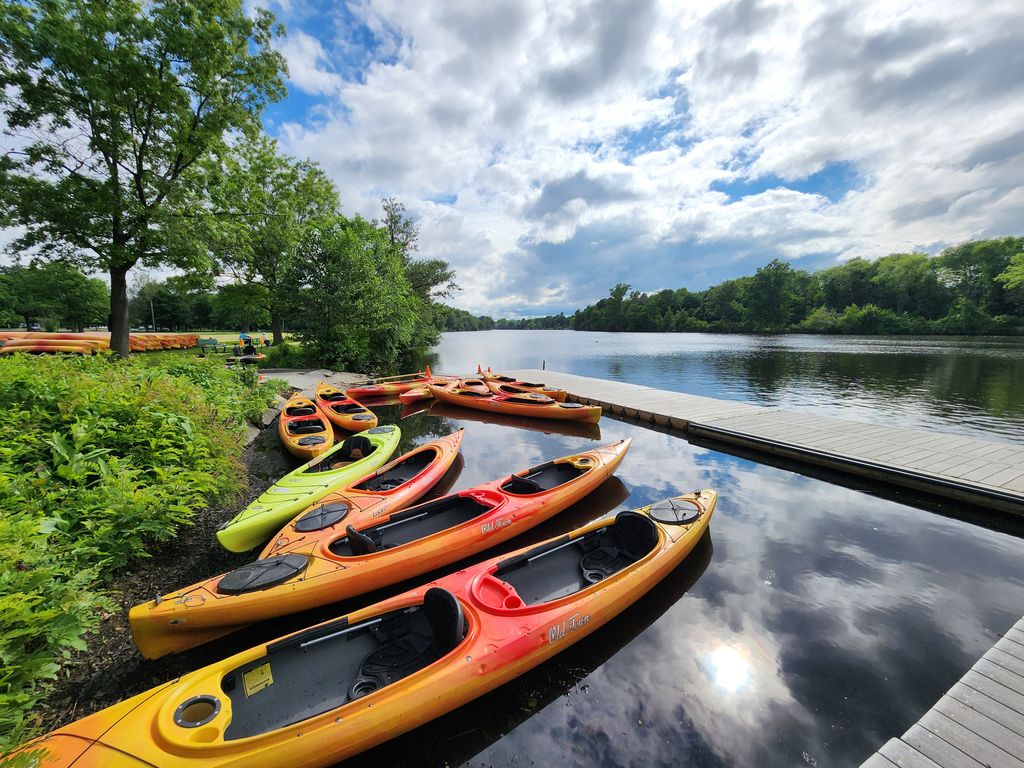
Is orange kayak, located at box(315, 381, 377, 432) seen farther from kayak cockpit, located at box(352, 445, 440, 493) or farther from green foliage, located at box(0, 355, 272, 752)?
green foliage, located at box(0, 355, 272, 752)

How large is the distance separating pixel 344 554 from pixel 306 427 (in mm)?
6364

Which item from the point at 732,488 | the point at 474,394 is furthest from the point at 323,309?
the point at 732,488

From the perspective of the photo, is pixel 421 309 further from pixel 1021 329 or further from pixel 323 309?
pixel 1021 329

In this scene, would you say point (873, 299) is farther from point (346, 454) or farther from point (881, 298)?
point (346, 454)

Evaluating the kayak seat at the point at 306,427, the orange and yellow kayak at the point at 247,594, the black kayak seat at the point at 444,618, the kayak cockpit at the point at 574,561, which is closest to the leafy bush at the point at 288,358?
the kayak seat at the point at 306,427

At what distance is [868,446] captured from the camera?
9.32 m

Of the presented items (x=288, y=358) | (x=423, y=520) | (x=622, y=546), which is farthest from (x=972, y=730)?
(x=288, y=358)

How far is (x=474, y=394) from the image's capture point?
16.0 m

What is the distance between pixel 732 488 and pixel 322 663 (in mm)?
8176

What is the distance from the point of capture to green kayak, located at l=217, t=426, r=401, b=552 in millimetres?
5383

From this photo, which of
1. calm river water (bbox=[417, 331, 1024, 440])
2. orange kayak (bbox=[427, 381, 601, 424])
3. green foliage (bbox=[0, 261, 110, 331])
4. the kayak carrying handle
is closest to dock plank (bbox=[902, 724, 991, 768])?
the kayak carrying handle

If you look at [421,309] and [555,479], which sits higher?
[421,309]

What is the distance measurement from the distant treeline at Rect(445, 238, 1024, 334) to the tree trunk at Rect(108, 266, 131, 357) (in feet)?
116

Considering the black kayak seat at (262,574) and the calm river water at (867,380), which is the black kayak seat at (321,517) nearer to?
the black kayak seat at (262,574)
